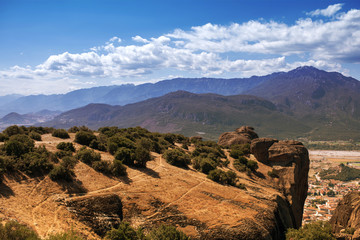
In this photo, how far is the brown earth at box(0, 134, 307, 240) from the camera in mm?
14430

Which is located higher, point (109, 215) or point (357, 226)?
point (109, 215)

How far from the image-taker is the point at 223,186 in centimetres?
2409

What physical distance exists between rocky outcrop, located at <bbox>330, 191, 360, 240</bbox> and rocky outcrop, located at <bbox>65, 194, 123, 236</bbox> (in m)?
18.6

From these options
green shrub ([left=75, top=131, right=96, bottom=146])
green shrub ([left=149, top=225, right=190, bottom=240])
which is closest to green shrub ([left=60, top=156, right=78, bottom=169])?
green shrub ([left=75, top=131, right=96, bottom=146])

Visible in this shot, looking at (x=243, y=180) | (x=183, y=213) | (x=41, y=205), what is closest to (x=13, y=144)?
(x=41, y=205)

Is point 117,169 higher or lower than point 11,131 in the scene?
lower

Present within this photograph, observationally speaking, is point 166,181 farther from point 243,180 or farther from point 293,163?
point 293,163

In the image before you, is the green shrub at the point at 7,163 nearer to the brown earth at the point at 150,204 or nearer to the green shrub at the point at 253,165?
the brown earth at the point at 150,204

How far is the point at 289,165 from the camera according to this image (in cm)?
3425

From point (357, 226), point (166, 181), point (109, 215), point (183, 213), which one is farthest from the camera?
point (166, 181)

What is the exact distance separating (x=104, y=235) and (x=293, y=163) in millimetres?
30203

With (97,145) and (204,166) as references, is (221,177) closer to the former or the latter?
(204,166)

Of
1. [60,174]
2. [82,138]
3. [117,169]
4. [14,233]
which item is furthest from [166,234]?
[82,138]

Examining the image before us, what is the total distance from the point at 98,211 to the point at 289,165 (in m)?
30.0
